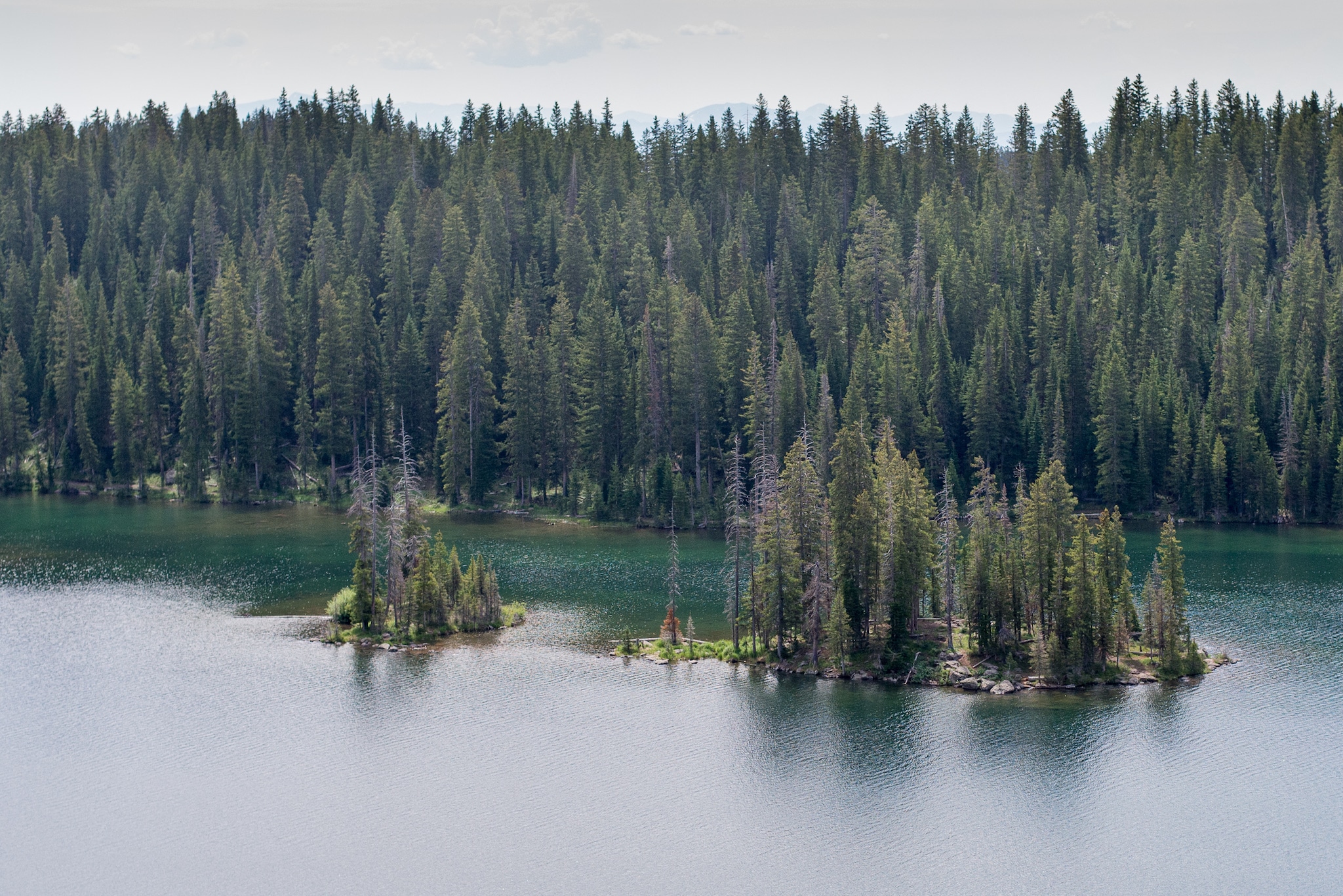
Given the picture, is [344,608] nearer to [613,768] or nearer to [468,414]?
[613,768]

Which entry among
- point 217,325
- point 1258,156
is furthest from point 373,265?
point 1258,156

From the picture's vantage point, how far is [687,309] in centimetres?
12206

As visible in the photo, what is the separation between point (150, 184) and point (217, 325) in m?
48.5

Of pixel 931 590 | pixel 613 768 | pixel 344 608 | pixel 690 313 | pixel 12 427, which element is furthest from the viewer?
pixel 12 427

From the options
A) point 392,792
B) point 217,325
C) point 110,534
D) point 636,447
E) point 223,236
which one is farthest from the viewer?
point 223,236

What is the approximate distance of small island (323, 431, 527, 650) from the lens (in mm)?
72000

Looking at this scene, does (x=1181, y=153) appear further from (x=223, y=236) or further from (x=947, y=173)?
(x=223, y=236)

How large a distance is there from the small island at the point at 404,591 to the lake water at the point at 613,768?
2.30 meters

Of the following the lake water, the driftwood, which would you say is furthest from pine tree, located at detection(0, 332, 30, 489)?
the driftwood

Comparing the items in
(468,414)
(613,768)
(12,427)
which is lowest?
(613,768)

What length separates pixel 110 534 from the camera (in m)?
105

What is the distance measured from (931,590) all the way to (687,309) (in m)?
56.4

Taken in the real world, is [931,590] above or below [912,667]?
above

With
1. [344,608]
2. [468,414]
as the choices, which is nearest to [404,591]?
[344,608]
